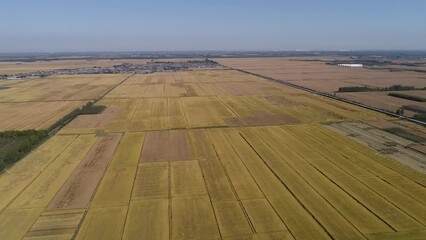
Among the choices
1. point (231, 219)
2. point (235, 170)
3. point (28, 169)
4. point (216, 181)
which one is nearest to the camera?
point (231, 219)

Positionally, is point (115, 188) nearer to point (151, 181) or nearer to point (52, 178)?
point (151, 181)

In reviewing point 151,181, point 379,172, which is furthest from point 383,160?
point 151,181

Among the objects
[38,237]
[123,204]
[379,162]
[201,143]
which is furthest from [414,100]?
[38,237]

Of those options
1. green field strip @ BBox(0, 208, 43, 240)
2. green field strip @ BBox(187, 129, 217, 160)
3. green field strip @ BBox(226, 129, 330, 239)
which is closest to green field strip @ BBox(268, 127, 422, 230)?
green field strip @ BBox(226, 129, 330, 239)

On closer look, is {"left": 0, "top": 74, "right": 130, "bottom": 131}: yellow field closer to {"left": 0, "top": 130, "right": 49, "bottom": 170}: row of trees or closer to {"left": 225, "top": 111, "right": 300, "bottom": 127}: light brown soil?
{"left": 0, "top": 130, "right": 49, "bottom": 170}: row of trees

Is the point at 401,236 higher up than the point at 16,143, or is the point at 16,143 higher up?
the point at 401,236

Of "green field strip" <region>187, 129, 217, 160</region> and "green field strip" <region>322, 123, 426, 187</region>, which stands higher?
"green field strip" <region>322, 123, 426, 187</region>
